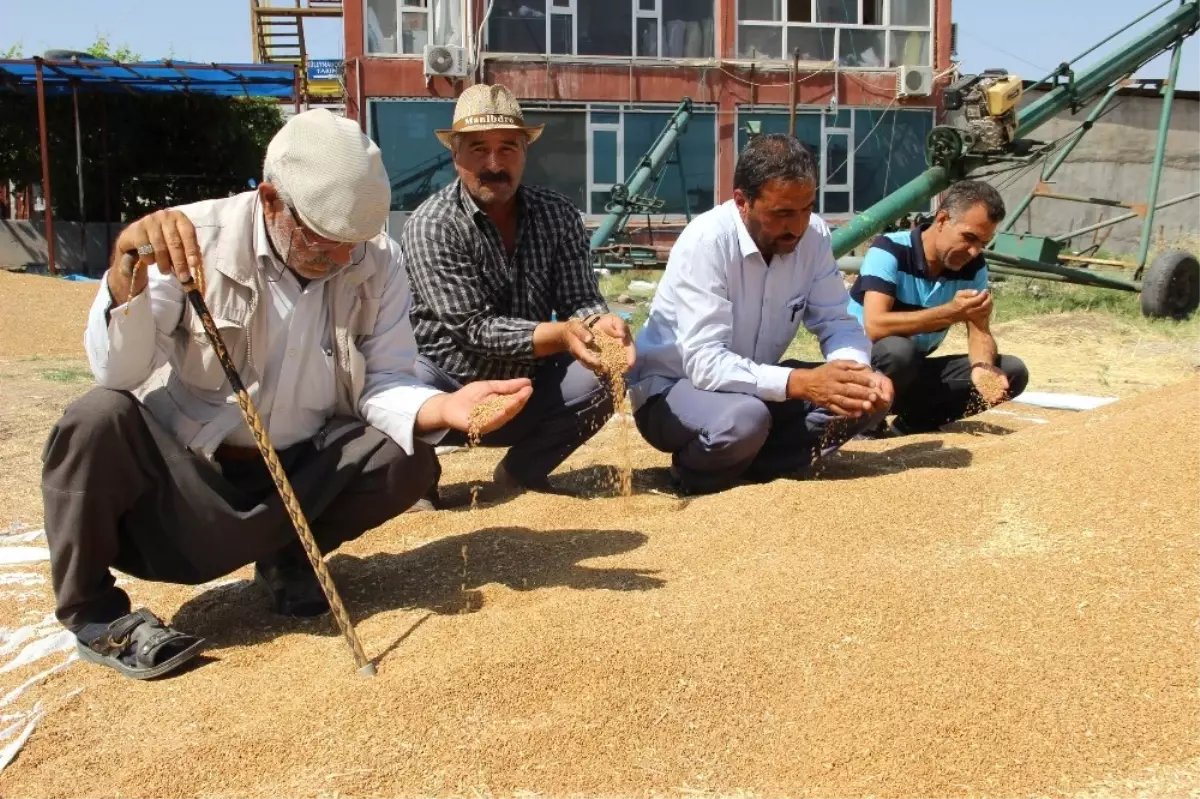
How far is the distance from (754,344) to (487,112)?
1106mm

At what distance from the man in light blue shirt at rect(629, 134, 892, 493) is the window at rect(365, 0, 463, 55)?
11.3 metres

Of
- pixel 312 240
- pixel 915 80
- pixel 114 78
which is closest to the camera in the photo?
pixel 312 240

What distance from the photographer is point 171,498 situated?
94.9 inches

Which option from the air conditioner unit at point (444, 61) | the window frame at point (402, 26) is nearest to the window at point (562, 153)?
the air conditioner unit at point (444, 61)

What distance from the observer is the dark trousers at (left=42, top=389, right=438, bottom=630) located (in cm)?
229

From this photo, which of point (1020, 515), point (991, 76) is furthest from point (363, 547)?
point (991, 76)

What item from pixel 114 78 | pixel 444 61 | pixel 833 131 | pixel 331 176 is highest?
pixel 444 61

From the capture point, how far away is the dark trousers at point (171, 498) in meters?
2.29

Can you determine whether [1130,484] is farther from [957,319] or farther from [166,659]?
[166,659]

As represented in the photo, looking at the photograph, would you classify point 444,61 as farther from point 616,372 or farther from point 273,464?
point 273,464

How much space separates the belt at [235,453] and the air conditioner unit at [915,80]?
1392 centimetres

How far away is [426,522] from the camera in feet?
11.2

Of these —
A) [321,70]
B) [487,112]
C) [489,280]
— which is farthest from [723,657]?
[321,70]

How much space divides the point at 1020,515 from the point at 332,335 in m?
1.72
